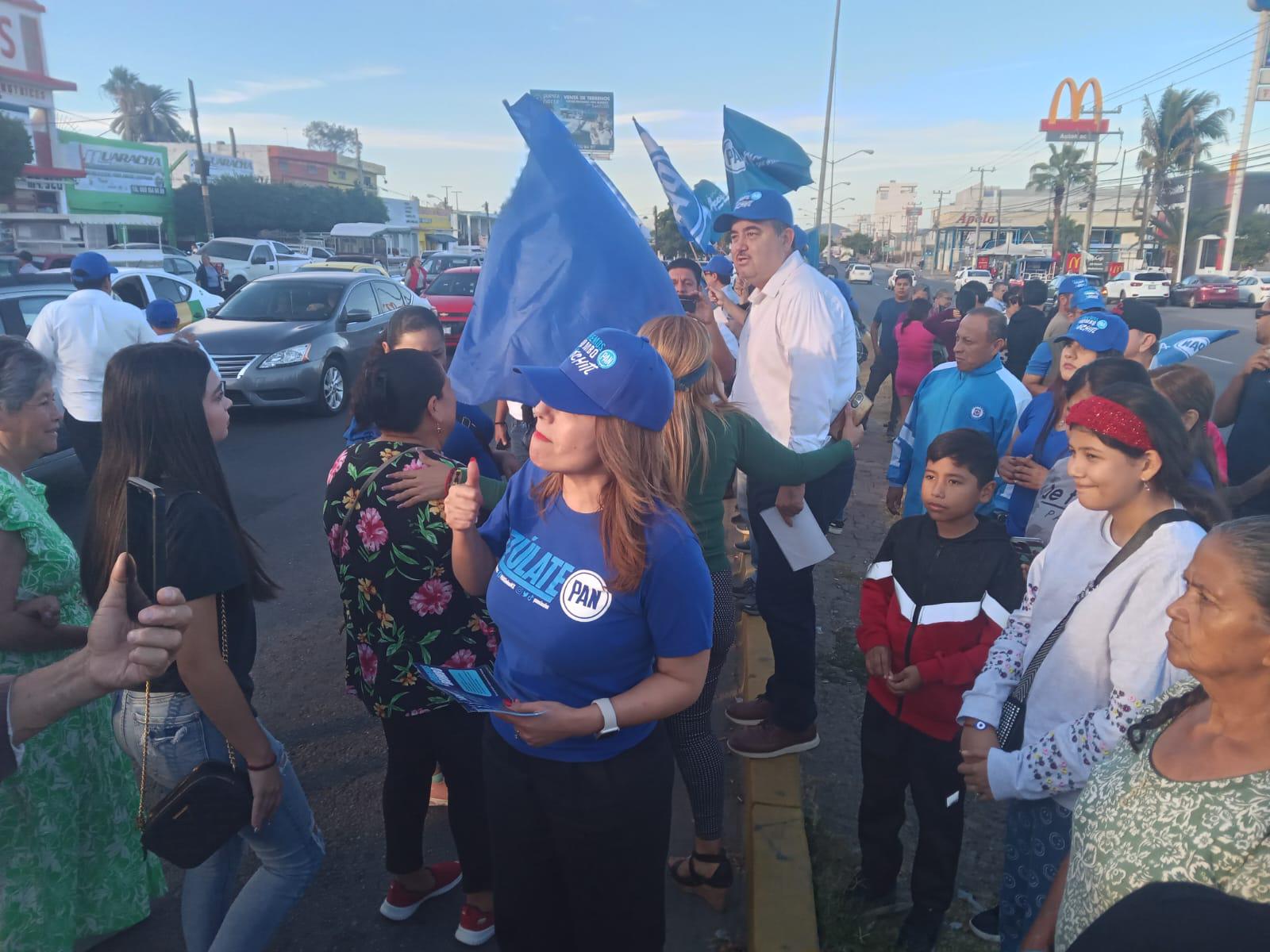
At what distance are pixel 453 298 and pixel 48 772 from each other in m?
14.2

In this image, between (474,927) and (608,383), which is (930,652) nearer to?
(608,383)

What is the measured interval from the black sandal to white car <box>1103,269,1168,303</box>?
138 feet

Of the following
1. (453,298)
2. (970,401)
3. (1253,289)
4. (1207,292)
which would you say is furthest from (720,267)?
(1253,289)

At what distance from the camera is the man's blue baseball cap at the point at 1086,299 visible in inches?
280

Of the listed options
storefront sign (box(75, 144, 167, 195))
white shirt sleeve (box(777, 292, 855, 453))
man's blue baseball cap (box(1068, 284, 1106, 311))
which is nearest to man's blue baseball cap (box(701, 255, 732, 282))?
man's blue baseball cap (box(1068, 284, 1106, 311))

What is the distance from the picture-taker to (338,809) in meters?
3.55

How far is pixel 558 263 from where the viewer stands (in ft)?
11.5

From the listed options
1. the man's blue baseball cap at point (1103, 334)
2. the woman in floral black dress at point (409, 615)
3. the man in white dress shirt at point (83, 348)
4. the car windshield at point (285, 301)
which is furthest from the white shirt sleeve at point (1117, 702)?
the car windshield at point (285, 301)

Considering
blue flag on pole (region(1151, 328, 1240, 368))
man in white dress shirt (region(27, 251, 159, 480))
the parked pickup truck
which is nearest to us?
blue flag on pole (region(1151, 328, 1240, 368))

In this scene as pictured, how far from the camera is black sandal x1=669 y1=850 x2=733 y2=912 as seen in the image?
311 cm

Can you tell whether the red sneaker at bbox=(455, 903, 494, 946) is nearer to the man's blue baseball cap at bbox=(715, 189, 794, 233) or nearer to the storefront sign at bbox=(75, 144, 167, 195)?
the man's blue baseball cap at bbox=(715, 189, 794, 233)

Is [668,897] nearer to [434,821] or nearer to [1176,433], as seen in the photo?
[434,821]

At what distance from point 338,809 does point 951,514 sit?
2732 millimetres

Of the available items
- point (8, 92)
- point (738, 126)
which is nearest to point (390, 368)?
point (738, 126)
